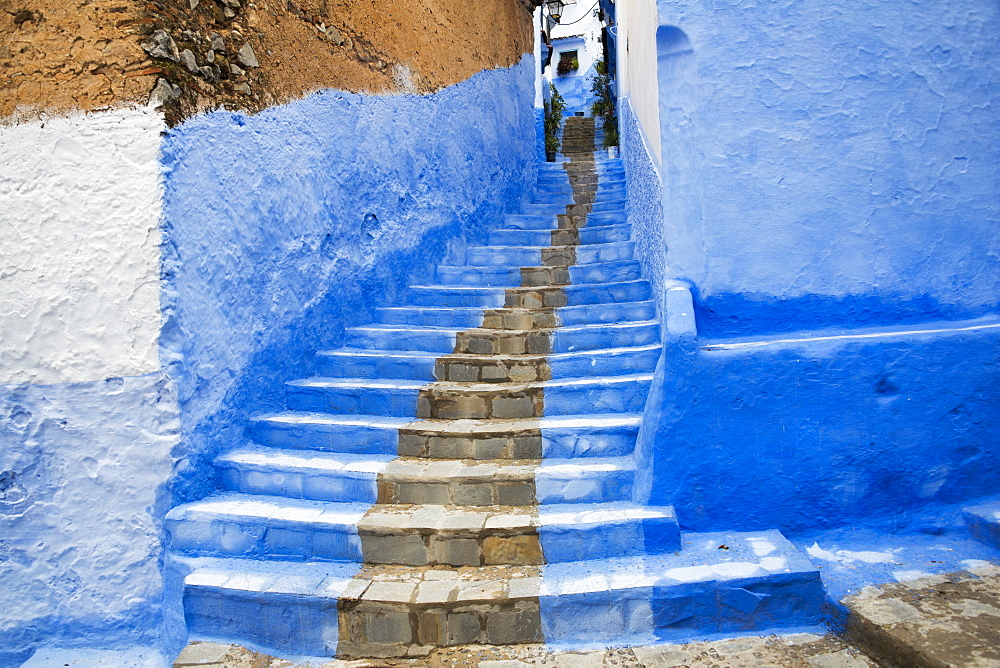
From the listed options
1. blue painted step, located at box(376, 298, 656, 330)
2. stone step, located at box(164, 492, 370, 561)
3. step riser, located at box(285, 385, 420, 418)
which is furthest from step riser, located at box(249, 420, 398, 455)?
blue painted step, located at box(376, 298, 656, 330)

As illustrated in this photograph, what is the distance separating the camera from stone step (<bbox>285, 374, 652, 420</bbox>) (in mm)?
3898

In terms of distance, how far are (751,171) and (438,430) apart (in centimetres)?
210

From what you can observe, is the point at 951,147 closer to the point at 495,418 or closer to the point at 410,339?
the point at 495,418

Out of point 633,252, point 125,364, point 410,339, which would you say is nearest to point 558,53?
point 633,252

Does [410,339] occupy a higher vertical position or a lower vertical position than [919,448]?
higher

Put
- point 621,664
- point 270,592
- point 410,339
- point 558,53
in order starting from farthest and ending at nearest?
1. point 558,53
2. point 410,339
3. point 270,592
4. point 621,664

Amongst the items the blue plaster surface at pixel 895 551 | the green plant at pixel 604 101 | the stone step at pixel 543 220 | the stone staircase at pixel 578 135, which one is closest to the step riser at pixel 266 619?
the blue plaster surface at pixel 895 551

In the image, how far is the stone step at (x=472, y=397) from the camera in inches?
153

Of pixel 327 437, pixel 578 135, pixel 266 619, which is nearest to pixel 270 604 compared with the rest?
pixel 266 619

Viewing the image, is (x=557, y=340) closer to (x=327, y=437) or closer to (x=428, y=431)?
(x=428, y=431)

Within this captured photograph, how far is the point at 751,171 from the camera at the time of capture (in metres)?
3.40

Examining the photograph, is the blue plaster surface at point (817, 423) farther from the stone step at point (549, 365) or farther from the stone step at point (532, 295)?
the stone step at point (532, 295)

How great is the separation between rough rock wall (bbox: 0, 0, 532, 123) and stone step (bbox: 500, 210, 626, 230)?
2.20 metres

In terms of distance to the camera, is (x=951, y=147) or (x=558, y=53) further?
(x=558, y=53)
